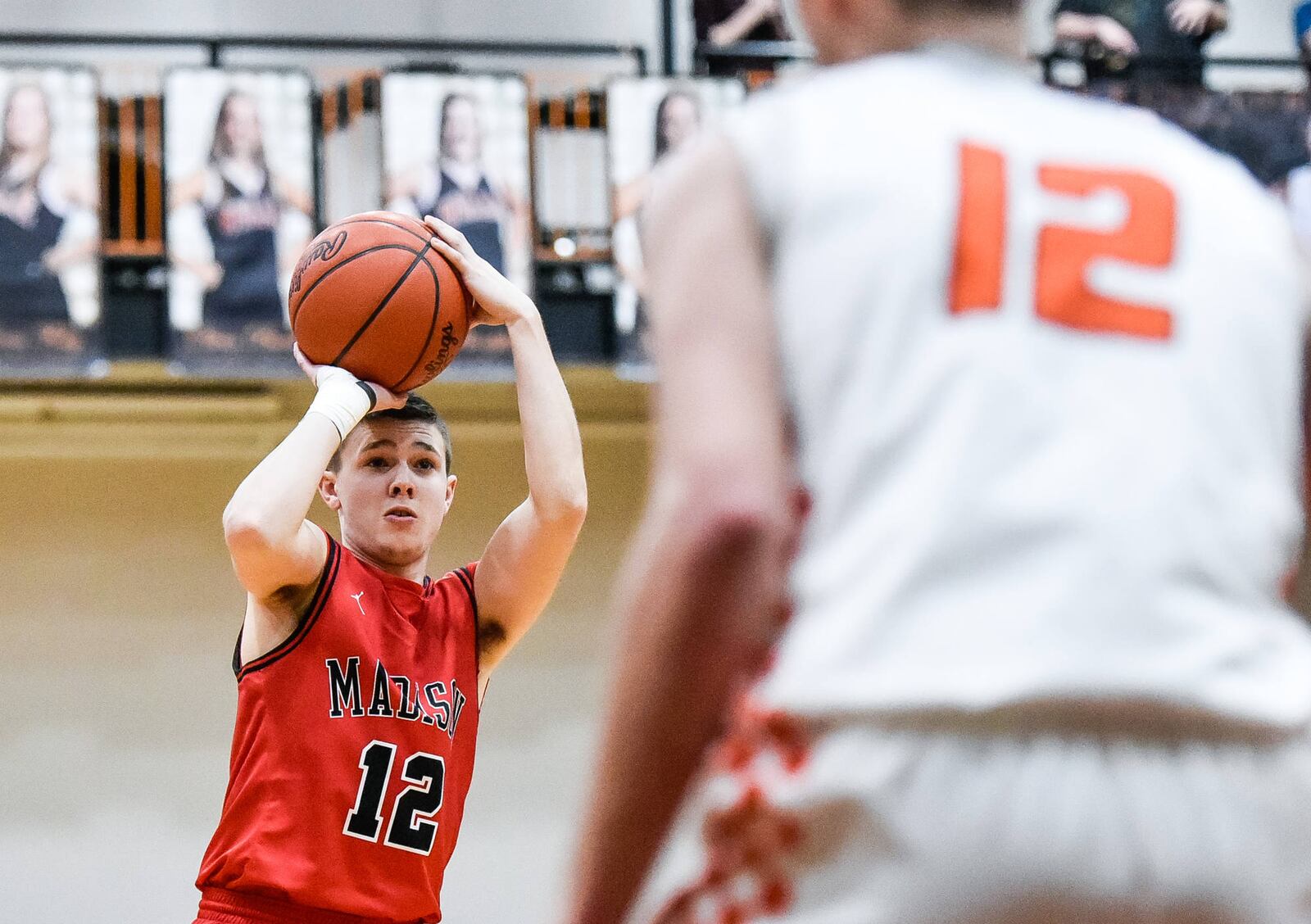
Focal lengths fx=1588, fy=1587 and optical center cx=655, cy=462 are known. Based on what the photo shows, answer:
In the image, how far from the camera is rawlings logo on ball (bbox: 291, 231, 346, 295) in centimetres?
318

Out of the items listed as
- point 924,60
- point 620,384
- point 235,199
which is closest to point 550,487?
point 924,60

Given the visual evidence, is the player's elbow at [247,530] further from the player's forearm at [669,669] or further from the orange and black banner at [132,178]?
the orange and black banner at [132,178]

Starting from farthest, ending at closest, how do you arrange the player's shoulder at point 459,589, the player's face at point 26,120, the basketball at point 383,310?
the player's face at point 26,120
the player's shoulder at point 459,589
the basketball at point 383,310

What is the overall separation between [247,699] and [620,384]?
4737 millimetres

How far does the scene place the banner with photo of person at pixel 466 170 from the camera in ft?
21.3

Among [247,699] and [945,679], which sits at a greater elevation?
[945,679]

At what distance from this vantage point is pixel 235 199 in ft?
21.1

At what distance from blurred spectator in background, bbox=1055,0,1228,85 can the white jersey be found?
21.0 feet

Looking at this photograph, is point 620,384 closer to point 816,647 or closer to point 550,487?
point 550,487

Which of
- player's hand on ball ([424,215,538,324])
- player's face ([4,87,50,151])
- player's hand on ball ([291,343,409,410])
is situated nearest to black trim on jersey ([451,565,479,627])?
player's hand on ball ([291,343,409,410])

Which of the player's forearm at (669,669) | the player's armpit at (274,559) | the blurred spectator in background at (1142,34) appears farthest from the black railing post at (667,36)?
the player's forearm at (669,669)

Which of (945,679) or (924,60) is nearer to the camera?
(945,679)

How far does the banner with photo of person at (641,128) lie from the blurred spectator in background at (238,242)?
4.36ft

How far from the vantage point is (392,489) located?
320cm
